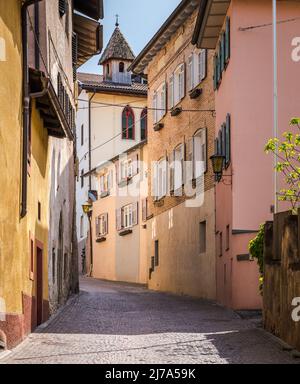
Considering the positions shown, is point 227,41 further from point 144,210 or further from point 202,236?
point 144,210

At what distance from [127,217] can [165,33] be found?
14.8 meters

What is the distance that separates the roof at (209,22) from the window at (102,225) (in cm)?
2478

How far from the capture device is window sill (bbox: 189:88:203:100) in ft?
100

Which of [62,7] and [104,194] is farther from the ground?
[62,7]

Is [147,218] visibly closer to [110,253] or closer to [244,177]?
[110,253]

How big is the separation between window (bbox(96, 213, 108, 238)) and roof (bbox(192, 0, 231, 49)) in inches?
975

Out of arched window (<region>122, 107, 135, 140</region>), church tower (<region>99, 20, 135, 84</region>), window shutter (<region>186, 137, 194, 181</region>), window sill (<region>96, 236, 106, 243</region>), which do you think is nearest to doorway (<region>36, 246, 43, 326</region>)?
window shutter (<region>186, 137, 194, 181</region>)

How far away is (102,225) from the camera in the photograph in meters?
53.2

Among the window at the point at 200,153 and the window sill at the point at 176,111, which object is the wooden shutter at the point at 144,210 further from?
the window at the point at 200,153

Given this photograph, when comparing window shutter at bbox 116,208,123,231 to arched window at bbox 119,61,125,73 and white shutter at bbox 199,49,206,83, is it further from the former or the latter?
white shutter at bbox 199,49,206,83

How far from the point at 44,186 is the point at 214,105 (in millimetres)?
9760

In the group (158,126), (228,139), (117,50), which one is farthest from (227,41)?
(117,50)

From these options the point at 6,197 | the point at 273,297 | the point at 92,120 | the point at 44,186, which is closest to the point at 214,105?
the point at 44,186

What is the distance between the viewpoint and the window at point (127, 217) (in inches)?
1838
